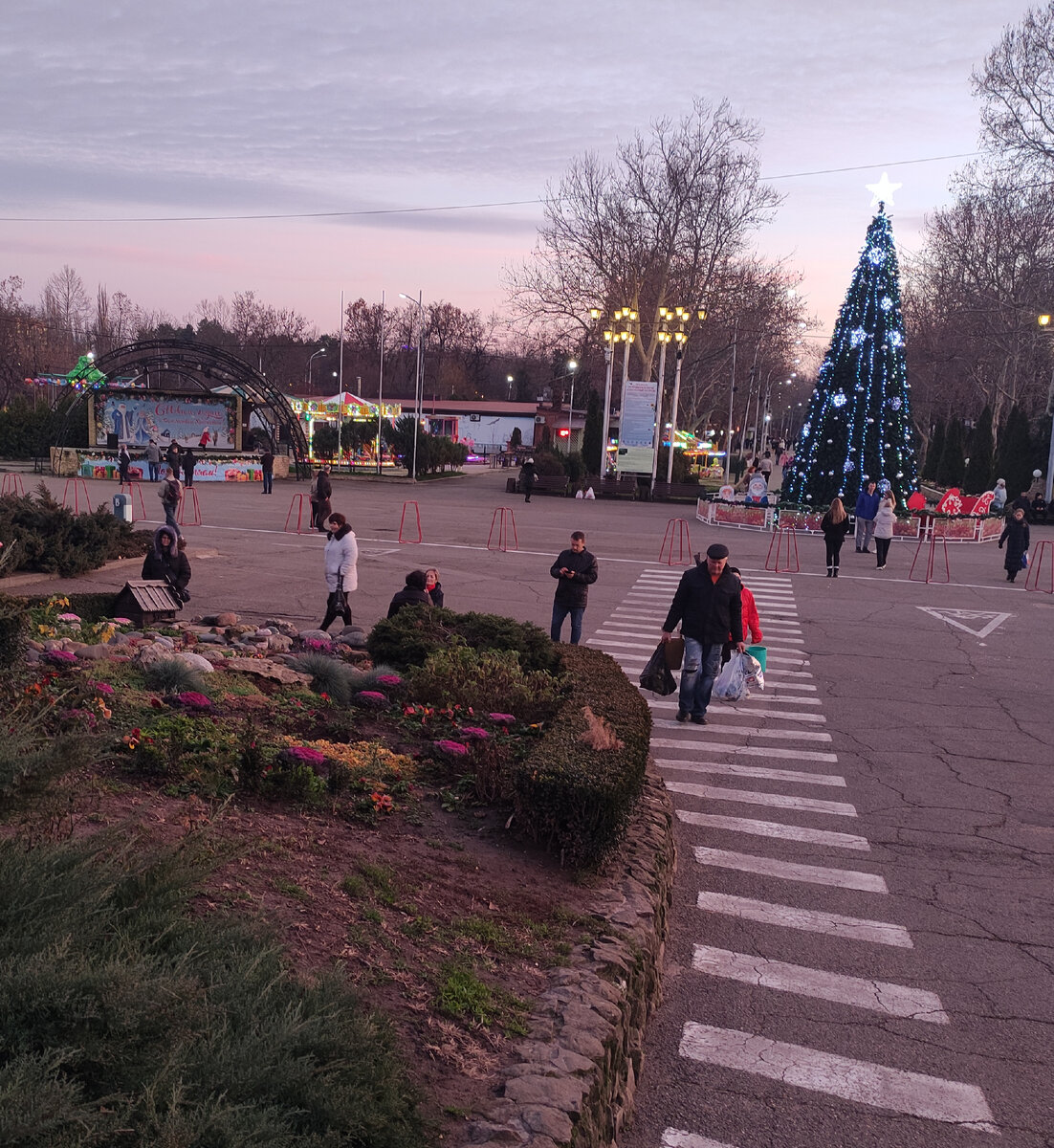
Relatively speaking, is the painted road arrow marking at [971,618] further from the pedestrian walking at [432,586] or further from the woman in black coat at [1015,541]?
the pedestrian walking at [432,586]

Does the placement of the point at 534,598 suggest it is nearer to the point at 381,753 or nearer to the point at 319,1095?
the point at 381,753

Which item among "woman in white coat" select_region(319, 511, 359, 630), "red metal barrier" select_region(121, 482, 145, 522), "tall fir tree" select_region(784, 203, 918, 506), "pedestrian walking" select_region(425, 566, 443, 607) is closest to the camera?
"pedestrian walking" select_region(425, 566, 443, 607)

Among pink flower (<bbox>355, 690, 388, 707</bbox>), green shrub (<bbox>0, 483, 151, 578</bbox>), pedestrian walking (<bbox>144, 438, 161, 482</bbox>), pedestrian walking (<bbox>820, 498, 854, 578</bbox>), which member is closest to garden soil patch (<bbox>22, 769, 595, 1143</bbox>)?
pink flower (<bbox>355, 690, 388, 707</bbox>)

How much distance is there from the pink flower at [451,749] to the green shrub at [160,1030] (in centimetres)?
363

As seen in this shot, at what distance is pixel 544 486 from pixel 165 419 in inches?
739

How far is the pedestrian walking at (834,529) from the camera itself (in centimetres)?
2278

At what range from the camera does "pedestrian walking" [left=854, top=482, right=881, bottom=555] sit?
27.9 meters

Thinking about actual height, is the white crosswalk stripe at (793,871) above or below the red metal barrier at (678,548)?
below

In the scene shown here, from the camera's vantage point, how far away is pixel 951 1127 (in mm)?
4617

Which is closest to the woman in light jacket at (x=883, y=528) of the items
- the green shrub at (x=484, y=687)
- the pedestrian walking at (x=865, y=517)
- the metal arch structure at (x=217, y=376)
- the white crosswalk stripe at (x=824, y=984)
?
the pedestrian walking at (x=865, y=517)

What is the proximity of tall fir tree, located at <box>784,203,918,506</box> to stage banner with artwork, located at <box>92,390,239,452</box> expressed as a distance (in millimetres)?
28328

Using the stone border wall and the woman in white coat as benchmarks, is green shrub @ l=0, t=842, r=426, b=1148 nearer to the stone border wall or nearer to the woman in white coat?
the stone border wall

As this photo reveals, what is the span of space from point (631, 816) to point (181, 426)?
48.4 metres

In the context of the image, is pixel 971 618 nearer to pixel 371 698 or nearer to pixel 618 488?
pixel 371 698
